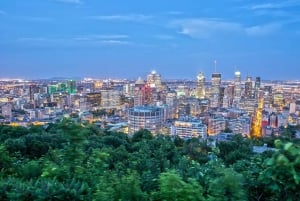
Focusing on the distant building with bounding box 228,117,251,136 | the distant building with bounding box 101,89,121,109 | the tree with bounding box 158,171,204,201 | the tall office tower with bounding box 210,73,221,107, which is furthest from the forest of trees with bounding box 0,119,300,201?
the tall office tower with bounding box 210,73,221,107

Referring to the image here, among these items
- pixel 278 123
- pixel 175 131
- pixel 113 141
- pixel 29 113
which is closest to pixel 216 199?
pixel 113 141

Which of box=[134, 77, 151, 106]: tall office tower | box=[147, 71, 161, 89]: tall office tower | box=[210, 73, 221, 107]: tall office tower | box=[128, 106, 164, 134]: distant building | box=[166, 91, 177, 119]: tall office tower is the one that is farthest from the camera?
box=[147, 71, 161, 89]: tall office tower

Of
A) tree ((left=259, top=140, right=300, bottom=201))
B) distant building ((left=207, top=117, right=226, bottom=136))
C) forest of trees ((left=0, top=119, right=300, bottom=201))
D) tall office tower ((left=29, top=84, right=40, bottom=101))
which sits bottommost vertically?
distant building ((left=207, top=117, right=226, bottom=136))

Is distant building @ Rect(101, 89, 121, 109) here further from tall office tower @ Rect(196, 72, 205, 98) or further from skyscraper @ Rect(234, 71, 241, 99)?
skyscraper @ Rect(234, 71, 241, 99)

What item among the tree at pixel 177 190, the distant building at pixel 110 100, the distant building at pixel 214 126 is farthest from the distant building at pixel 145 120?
the tree at pixel 177 190

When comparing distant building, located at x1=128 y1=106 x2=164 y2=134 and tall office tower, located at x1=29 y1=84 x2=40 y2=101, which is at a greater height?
tall office tower, located at x1=29 y1=84 x2=40 y2=101

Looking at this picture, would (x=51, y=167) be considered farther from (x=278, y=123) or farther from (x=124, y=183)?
(x=278, y=123)

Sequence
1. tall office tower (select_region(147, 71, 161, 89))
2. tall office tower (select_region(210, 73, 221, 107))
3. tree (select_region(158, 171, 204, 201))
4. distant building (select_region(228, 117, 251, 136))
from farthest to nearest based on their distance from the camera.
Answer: tall office tower (select_region(147, 71, 161, 89))
tall office tower (select_region(210, 73, 221, 107))
distant building (select_region(228, 117, 251, 136))
tree (select_region(158, 171, 204, 201))
